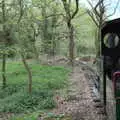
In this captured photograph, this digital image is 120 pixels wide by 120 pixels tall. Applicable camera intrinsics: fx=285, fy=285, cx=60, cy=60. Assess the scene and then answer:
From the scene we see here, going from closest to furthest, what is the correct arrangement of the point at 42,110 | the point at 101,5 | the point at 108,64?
the point at 108,64 → the point at 42,110 → the point at 101,5

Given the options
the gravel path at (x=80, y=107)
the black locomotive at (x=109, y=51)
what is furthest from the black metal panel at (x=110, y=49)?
the gravel path at (x=80, y=107)

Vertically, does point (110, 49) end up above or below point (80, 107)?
above

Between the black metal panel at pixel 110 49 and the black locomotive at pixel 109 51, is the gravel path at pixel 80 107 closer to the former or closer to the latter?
the black locomotive at pixel 109 51

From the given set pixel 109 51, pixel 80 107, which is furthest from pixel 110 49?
pixel 80 107

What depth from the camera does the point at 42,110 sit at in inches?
340

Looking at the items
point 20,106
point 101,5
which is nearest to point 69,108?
point 20,106

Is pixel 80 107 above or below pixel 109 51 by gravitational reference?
below

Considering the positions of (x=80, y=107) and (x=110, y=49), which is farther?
(x=80, y=107)

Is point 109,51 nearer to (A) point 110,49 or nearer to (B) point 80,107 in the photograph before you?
(A) point 110,49

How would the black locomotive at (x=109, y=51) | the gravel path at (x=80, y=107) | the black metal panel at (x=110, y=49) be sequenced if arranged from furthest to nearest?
the gravel path at (x=80, y=107), the black metal panel at (x=110, y=49), the black locomotive at (x=109, y=51)

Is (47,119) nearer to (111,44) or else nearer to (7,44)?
(111,44)

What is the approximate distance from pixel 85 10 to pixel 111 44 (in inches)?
1049

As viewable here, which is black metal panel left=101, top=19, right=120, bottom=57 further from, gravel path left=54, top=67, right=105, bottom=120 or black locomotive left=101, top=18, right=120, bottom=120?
gravel path left=54, top=67, right=105, bottom=120

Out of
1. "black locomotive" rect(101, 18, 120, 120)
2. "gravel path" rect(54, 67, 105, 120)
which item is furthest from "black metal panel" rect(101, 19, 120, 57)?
"gravel path" rect(54, 67, 105, 120)
